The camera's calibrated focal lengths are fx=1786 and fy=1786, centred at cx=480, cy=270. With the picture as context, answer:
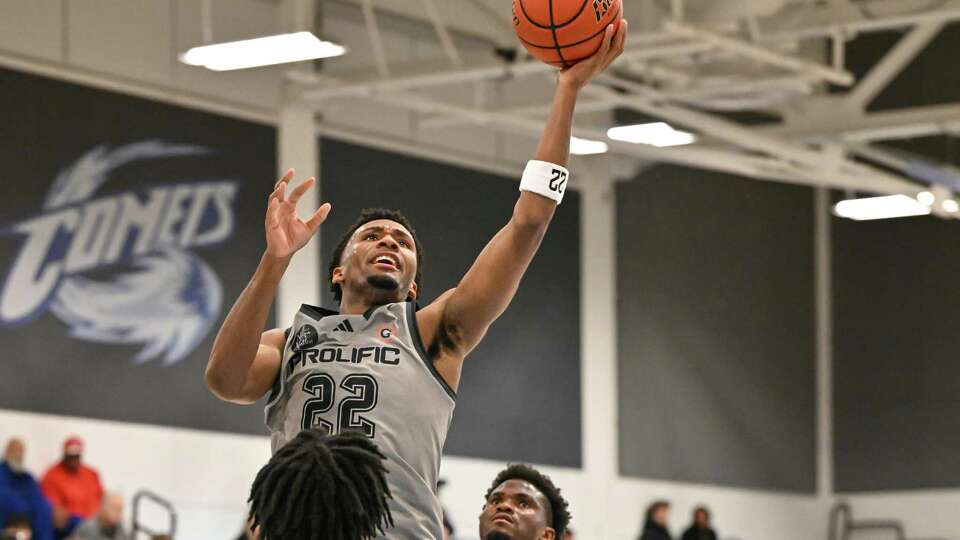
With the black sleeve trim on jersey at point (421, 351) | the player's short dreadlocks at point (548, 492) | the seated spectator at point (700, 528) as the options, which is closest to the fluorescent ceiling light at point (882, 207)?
the seated spectator at point (700, 528)

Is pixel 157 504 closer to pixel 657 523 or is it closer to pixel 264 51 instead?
pixel 264 51

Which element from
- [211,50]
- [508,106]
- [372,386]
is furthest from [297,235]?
[508,106]

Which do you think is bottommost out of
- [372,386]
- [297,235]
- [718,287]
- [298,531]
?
[298,531]

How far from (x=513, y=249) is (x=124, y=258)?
12500 mm

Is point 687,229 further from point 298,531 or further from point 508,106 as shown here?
point 298,531

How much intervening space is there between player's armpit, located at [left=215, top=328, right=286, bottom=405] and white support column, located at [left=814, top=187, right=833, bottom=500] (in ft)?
66.2

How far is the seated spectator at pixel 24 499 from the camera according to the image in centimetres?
1423

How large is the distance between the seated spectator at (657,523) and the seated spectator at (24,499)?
302 inches

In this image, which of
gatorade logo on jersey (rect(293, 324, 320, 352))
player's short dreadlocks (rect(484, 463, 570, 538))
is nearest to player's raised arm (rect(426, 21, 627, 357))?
gatorade logo on jersey (rect(293, 324, 320, 352))

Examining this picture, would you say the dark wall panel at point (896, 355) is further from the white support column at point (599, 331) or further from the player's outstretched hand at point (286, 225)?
the player's outstretched hand at point (286, 225)

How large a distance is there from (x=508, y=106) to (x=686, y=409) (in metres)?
5.77

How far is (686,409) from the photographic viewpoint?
22.7 meters

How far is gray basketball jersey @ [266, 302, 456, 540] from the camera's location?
4.36 m

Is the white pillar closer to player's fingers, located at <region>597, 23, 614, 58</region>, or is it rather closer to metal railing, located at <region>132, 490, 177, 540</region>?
metal railing, located at <region>132, 490, 177, 540</region>
